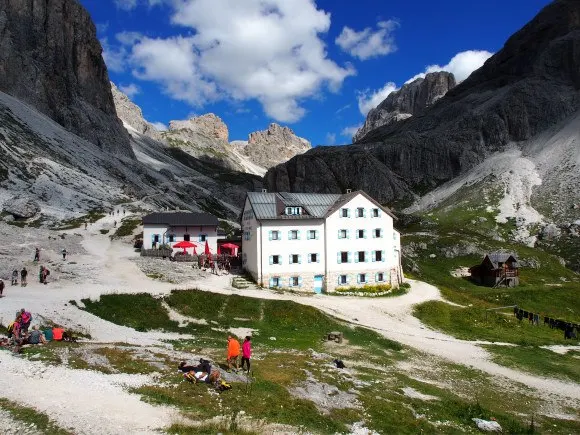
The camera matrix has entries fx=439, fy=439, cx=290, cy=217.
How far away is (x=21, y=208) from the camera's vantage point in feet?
281

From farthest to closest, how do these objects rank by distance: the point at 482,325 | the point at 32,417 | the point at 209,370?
the point at 482,325, the point at 209,370, the point at 32,417

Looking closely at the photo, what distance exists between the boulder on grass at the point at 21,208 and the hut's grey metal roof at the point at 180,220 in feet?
110

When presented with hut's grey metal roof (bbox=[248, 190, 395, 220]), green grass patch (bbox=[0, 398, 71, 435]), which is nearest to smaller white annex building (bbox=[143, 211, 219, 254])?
hut's grey metal roof (bbox=[248, 190, 395, 220])

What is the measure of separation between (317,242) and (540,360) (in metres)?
30.3

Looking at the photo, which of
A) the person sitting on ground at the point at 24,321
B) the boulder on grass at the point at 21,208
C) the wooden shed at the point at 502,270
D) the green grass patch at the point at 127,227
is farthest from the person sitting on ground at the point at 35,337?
the wooden shed at the point at 502,270

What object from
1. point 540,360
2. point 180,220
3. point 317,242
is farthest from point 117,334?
point 180,220

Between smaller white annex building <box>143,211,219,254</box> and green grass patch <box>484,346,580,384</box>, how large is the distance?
144ft

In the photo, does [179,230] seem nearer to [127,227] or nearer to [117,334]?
[127,227]

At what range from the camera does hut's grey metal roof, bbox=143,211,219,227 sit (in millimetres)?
68188

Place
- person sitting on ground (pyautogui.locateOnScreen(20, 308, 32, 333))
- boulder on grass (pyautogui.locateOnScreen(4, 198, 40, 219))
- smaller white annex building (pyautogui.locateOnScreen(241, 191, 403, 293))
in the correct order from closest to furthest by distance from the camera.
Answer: person sitting on ground (pyautogui.locateOnScreen(20, 308, 32, 333)) < smaller white annex building (pyautogui.locateOnScreen(241, 191, 403, 293)) < boulder on grass (pyautogui.locateOnScreen(4, 198, 40, 219))

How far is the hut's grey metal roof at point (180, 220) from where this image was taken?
68188 mm

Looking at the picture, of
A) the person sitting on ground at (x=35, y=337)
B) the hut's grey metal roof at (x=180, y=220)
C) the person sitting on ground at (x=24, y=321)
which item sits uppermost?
the hut's grey metal roof at (x=180, y=220)

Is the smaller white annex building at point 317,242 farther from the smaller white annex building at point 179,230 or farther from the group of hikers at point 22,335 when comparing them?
the group of hikers at point 22,335

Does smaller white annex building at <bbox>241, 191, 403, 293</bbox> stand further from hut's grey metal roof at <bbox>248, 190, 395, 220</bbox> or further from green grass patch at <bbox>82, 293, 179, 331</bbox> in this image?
green grass patch at <bbox>82, 293, 179, 331</bbox>
